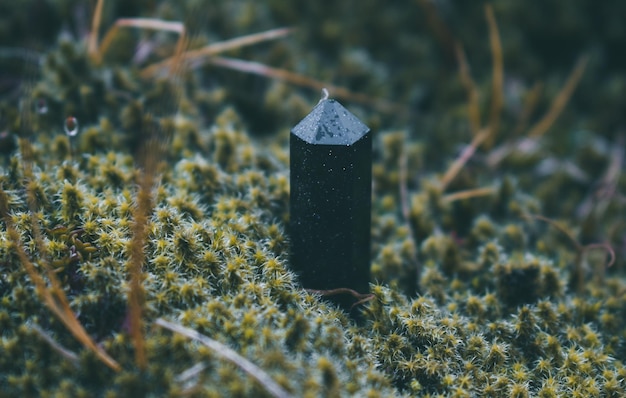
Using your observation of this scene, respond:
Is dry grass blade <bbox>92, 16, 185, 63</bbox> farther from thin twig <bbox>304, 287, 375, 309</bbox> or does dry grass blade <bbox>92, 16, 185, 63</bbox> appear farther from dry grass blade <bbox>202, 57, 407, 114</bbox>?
thin twig <bbox>304, 287, 375, 309</bbox>

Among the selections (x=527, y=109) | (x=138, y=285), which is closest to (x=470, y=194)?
(x=527, y=109)

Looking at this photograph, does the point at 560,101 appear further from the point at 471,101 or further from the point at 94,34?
the point at 94,34

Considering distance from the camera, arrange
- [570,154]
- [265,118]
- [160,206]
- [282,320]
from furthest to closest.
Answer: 1. [570,154]
2. [265,118]
3. [160,206]
4. [282,320]

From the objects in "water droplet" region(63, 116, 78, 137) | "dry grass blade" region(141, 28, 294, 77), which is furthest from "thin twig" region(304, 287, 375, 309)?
"dry grass blade" region(141, 28, 294, 77)

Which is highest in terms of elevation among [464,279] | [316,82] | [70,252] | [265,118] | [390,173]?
[316,82]

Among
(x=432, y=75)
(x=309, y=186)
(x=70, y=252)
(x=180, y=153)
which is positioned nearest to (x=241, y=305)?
(x=309, y=186)

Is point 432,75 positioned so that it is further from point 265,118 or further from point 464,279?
point 464,279

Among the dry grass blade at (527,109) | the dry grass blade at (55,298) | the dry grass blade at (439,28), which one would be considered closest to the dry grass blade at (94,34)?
the dry grass blade at (55,298)
